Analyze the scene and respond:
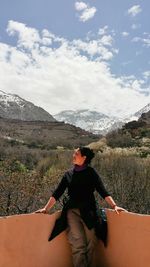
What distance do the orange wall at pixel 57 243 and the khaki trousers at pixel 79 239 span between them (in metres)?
0.20

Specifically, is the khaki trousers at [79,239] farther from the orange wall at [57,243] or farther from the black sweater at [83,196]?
the orange wall at [57,243]

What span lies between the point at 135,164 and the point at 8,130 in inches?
2494

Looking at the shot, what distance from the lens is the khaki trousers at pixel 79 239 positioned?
5.49m

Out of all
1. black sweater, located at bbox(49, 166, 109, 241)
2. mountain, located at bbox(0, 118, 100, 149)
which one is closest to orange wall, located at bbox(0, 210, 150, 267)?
black sweater, located at bbox(49, 166, 109, 241)

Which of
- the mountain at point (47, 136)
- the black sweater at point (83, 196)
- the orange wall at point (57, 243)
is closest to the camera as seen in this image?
the orange wall at point (57, 243)

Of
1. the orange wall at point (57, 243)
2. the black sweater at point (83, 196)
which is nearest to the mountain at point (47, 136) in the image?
the orange wall at point (57, 243)

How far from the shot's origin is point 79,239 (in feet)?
18.0

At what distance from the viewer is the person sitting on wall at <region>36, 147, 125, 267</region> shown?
5.49m

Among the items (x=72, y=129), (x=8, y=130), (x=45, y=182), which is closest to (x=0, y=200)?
(x=45, y=182)

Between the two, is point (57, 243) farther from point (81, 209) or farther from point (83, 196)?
point (83, 196)

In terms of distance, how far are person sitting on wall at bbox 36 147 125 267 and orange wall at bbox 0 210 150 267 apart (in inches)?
6.0

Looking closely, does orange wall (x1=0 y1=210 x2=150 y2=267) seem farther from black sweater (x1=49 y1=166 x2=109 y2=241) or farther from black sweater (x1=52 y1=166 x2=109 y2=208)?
black sweater (x1=52 y1=166 x2=109 y2=208)

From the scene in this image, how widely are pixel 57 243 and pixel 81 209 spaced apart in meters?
0.53

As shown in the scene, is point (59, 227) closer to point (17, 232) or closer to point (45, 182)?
point (17, 232)
